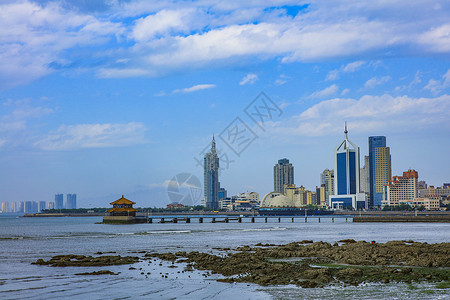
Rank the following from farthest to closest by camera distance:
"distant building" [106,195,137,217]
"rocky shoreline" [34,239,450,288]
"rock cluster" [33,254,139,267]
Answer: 1. "distant building" [106,195,137,217]
2. "rock cluster" [33,254,139,267]
3. "rocky shoreline" [34,239,450,288]

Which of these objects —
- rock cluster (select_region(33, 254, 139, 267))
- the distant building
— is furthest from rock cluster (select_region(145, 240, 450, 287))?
the distant building

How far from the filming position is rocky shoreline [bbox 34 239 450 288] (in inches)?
1314

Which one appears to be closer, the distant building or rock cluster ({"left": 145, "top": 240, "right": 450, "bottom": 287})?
rock cluster ({"left": 145, "top": 240, "right": 450, "bottom": 287})

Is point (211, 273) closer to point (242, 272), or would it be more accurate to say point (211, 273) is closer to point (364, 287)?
point (242, 272)

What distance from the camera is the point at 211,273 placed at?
123ft

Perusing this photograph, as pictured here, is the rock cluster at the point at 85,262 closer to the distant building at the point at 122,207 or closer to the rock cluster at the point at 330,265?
the rock cluster at the point at 330,265

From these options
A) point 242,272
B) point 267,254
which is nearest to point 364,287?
point 242,272

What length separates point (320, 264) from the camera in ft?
136

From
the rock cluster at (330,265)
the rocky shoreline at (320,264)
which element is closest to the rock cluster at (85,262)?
the rocky shoreline at (320,264)

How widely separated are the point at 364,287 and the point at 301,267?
8452 mm

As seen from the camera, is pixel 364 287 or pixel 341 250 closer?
pixel 364 287

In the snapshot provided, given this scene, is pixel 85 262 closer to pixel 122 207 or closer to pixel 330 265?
pixel 330 265

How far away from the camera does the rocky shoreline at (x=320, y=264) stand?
33375mm

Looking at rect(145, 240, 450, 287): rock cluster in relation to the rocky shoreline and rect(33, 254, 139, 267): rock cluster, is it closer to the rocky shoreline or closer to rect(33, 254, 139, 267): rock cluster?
the rocky shoreline
